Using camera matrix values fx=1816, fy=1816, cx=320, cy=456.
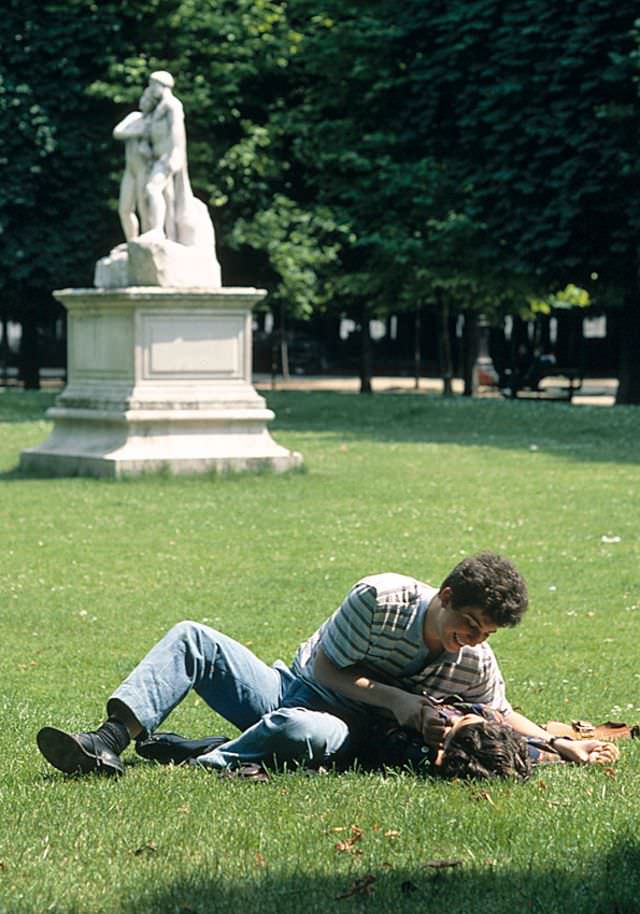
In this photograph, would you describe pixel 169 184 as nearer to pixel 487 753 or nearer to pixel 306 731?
pixel 306 731

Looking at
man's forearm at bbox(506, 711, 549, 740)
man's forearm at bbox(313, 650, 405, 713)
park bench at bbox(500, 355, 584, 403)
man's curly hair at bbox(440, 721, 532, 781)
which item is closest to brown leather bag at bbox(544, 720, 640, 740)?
man's forearm at bbox(506, 711, 549, 740)

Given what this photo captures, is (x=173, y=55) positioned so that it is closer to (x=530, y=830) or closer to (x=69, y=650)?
(x=69, y=650)

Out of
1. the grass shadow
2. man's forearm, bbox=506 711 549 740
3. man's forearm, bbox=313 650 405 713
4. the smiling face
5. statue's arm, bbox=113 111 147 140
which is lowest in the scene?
the grass shadow

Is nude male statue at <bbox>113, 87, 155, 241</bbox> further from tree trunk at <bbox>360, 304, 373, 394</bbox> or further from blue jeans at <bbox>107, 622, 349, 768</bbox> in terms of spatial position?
tree trunk at <bbox>360, 304, 373, 394</bbox>

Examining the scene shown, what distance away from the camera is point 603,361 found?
60531mm

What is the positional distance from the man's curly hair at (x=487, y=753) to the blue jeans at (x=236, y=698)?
0.50m

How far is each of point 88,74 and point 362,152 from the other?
6091 millimetres

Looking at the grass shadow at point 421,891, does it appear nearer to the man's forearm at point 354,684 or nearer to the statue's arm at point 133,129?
the man's forearm at point 354,684

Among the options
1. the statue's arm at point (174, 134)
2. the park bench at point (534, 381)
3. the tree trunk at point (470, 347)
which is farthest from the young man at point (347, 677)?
the tree trunk at point (470, 347)

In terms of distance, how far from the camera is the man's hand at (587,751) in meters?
7.01

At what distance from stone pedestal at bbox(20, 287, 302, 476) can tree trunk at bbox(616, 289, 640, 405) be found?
600 inches

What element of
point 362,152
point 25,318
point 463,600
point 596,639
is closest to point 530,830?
point 463,600

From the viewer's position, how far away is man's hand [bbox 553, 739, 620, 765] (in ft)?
23.0

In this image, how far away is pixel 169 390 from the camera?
64.1 ft
